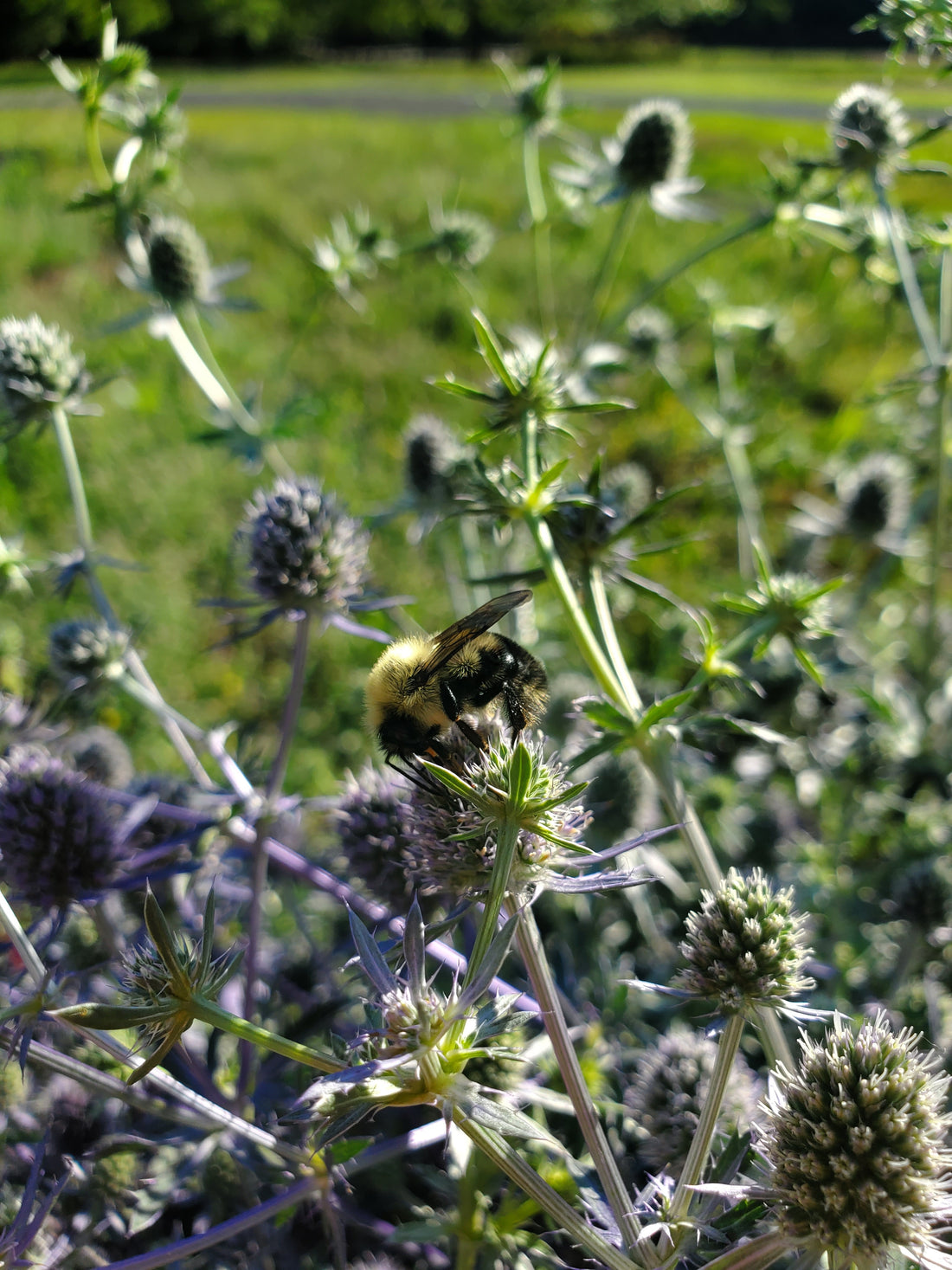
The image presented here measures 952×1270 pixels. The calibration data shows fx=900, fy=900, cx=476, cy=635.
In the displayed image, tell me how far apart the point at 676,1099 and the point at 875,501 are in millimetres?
1914

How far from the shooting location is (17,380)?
1729 millimetres

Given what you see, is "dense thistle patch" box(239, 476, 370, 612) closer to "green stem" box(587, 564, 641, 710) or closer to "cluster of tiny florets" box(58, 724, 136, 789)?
"green stem" box(587, 564, 641, 710)

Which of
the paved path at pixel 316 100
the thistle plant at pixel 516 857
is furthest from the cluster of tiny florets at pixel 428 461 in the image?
Answer: the paved path at pixel 316 100

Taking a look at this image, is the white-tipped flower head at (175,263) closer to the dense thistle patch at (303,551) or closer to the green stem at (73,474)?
the green stem at (73,474)

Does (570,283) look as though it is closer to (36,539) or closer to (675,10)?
(675,10)

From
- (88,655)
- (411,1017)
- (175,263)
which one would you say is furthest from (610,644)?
(175,263)

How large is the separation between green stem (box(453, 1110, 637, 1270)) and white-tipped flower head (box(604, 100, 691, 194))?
2129mm

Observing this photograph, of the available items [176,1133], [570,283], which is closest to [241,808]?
[176,1133]

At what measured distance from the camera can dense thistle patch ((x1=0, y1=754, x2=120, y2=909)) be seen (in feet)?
4.71

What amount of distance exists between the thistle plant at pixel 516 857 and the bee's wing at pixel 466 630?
0.02m

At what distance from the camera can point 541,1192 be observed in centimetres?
86

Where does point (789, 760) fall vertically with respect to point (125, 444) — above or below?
above

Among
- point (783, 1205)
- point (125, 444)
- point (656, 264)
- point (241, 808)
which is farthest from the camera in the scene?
point (656, 264)

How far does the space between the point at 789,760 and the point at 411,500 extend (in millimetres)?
1134
